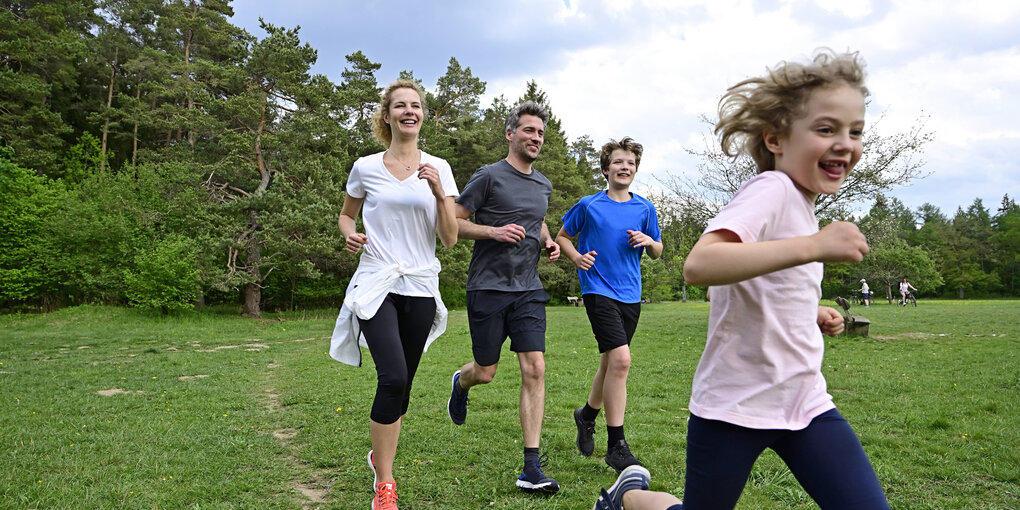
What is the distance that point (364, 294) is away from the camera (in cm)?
377

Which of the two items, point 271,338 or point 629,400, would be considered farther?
point 271,338

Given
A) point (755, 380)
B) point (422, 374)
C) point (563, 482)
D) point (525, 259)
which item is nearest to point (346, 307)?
point (525, 259)

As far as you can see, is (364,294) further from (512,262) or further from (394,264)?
(512,262)

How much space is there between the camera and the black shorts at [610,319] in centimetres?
461

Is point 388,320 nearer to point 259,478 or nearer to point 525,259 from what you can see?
point 525,259

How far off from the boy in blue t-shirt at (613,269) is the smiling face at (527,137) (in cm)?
52

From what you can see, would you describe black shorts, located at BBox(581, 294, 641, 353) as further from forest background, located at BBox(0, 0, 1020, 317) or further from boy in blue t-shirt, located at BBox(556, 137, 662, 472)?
forest background, located at BBox(0, 0, 1020, 317)

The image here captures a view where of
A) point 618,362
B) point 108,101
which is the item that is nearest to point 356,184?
point 618,362

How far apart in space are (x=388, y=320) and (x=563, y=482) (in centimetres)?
160

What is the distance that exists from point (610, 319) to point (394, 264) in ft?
5.40

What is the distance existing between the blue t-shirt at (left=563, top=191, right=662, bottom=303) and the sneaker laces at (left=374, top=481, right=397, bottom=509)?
1920 mm

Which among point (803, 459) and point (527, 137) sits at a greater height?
point (527, 137)

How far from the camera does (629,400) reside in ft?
24.2

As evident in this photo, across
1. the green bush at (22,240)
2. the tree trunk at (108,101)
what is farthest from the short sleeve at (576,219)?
the tree trunk at (108,101)
